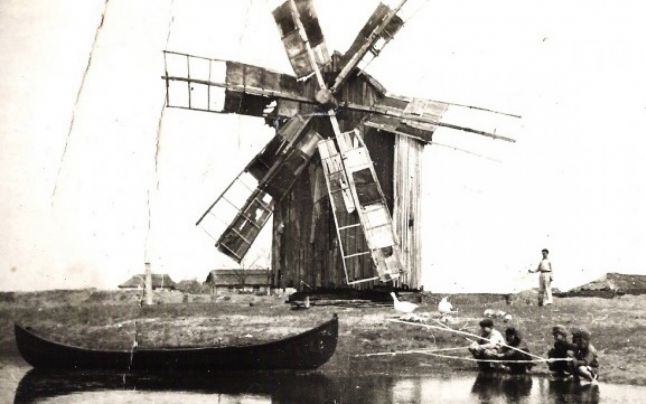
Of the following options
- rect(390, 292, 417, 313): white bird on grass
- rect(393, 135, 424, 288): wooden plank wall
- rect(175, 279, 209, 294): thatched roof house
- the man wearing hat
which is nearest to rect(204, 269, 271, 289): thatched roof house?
rect(175, 279, 209, 294): thatched roof house

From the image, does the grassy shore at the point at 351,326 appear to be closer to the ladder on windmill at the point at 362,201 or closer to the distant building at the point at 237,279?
the ladder on windmill at the point at 362,201

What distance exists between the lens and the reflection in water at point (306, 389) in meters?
7.99

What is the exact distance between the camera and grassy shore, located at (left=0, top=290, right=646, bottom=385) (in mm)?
10242

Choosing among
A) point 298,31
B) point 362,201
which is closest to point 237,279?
point 362,201

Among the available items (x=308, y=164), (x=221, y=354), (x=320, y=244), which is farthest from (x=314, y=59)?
(x=221, y=354)

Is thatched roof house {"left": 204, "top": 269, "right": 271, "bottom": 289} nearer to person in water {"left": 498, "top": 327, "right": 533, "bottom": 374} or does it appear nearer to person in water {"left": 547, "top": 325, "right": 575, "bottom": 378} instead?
person in water {"left": 498, "top": 327, "right": 533, "bottom": 374}

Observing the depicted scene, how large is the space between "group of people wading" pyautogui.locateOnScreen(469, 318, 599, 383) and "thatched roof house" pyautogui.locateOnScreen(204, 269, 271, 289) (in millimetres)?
17618

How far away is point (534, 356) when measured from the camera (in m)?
9.69

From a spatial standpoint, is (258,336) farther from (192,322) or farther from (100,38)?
(100,38)

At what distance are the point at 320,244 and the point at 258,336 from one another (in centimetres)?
232

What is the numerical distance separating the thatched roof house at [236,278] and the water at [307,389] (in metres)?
17.5

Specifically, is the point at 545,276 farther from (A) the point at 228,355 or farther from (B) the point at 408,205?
(A) the point at 228,355

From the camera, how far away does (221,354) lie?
9.66m

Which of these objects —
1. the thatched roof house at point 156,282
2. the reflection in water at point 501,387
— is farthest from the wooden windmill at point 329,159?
the thatched roof house at point 156,282
